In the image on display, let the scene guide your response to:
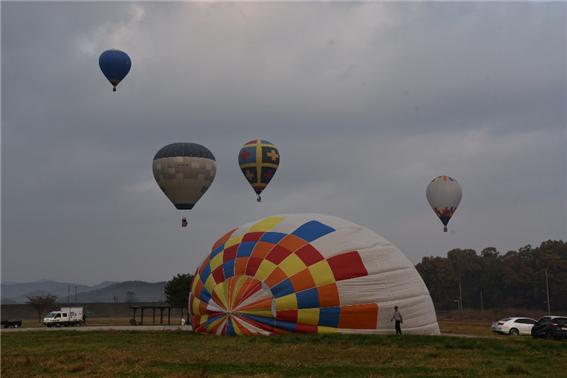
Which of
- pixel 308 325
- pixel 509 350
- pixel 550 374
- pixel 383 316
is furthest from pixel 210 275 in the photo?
pixel 550 374

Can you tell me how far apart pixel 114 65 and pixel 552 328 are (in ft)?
102

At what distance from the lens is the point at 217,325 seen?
23.4 metres

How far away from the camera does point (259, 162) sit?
4641 centimetres

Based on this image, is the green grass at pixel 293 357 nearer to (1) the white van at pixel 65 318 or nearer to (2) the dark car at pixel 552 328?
(2) the dark car at pixel 552 328

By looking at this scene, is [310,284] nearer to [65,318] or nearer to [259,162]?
[259,162]

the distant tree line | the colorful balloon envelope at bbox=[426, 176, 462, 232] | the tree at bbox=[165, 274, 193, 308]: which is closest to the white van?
the tree at bbox=[165, 274, 193, 308]

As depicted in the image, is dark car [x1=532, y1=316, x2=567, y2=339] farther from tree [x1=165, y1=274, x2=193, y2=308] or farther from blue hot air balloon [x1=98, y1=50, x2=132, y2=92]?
tree [x1=165, y1=274, x2=193, y2=308]

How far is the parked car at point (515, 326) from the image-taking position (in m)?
33.8

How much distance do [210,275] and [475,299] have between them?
10110cm

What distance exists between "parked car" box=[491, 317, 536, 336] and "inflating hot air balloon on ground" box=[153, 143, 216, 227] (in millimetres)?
19032

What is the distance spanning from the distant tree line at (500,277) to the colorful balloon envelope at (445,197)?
53599mm

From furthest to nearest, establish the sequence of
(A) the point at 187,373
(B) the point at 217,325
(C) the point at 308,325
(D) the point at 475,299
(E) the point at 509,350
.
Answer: (D) the point at 475,299 < (B) the point at 217,325 < (C) the point at 308,325 < (E) the point at 509,350 < (A) the point at 187,373

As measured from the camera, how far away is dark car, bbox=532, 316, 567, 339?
88.0 feet

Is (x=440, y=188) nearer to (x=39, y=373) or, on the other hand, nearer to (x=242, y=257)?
(x=242, y=257)
